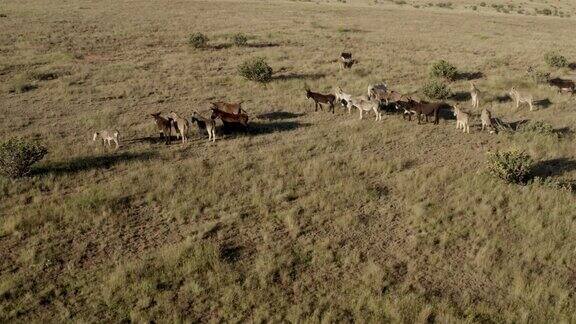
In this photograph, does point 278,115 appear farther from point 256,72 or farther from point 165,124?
point 256,72

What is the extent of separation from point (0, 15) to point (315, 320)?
53256 mm

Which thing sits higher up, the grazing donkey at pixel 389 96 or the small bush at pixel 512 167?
the grazing donkey at pixel 389 96

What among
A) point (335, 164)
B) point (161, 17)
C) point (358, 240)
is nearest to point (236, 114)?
point (335, 164)

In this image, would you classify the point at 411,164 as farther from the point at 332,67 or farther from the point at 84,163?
the point at 332,67

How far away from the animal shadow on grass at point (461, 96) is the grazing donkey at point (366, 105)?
17.8ft

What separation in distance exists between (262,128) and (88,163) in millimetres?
6655

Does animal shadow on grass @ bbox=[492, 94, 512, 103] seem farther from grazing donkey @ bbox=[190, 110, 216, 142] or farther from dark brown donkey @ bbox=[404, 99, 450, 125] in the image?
grazing donkey @ bbox=[190, 110, 216, 142]

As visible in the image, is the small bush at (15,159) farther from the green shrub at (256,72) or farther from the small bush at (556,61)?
the small bush at (556,61)

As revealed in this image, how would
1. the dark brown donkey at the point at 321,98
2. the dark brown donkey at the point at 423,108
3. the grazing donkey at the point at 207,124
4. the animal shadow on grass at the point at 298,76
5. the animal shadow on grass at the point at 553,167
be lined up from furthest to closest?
1. the animal shadow on grass at the point at 298,76
2. the dark brown donkey at the point at 321,98
3. the dark brown donkey at the point at 423,108
4. the grazing donkey at the point at 207,124
5. the animal shadow on grass at the point at 553,167

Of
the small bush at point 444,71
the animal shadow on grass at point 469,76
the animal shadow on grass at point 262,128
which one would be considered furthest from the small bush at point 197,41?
the animal shadow on grass at point 469,76

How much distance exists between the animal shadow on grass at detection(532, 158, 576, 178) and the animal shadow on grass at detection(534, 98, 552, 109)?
691 cm

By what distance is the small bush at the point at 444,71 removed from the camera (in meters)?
25.6

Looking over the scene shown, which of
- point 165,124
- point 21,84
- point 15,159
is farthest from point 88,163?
point 21,84

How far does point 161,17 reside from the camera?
5031cm
